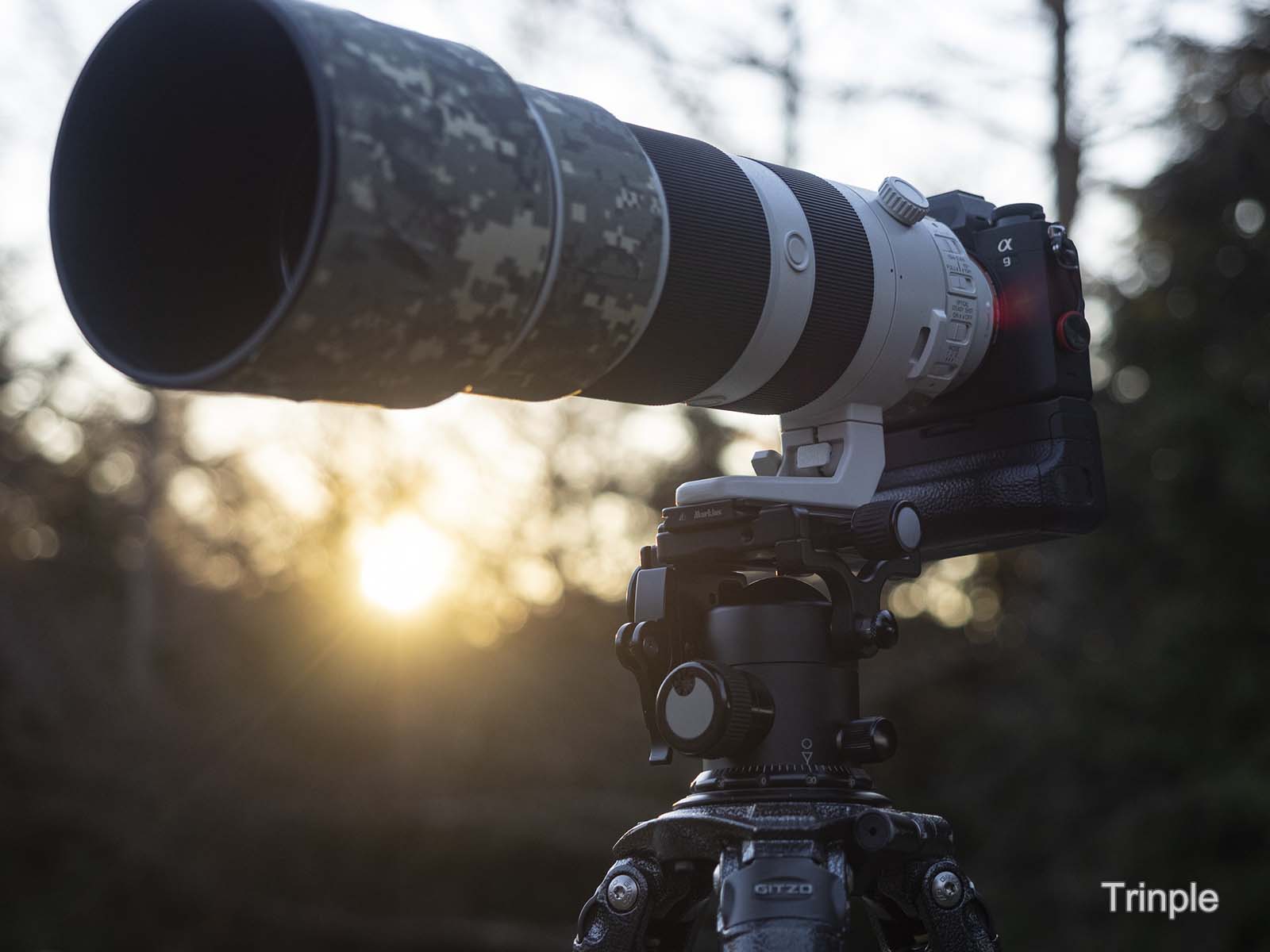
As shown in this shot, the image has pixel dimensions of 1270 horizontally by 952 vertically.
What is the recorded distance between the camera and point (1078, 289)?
1930 mm

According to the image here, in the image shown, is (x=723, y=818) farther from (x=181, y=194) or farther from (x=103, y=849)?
(x=103, y=849)

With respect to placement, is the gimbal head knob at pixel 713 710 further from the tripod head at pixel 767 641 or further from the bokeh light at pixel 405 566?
the bokeh light at pixel 405 566

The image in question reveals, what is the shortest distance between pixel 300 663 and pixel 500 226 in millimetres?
8039

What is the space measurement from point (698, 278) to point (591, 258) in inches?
7.7

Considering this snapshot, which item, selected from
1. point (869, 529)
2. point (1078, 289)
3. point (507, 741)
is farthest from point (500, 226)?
point (507, 741)

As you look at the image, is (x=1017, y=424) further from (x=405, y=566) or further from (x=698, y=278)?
(x=405, y=566)

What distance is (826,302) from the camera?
1.64 m

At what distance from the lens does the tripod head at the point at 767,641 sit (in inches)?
60.7

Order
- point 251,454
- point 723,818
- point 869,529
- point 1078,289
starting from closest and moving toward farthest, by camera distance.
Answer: point 723,818 → point 869,529 → point 1078,289 → point 251,454

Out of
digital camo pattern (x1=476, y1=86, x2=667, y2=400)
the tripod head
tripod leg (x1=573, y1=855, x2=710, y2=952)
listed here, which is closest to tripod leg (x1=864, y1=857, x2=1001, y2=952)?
the tripod head

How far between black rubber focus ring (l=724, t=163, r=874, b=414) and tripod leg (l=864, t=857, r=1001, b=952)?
588 millimetres

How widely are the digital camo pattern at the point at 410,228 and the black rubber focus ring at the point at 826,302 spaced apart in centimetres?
46

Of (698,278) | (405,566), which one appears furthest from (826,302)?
(405,566)

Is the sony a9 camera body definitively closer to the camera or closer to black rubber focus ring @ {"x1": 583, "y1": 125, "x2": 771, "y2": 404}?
the camera
